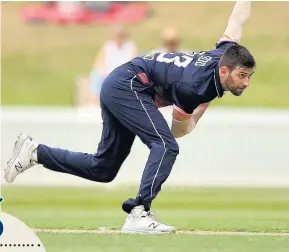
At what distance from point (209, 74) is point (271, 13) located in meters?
24.1

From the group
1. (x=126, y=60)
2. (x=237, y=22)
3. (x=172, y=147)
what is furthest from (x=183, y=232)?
(x=126, y=60)

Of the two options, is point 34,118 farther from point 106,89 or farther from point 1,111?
point 106,89

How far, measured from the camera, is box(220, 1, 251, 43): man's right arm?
11.1m

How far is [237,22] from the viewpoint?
1126 cm

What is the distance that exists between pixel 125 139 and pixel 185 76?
992 millimetres

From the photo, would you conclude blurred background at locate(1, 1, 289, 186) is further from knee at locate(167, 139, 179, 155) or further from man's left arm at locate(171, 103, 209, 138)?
knee at locate(167, 139, 179, 155)

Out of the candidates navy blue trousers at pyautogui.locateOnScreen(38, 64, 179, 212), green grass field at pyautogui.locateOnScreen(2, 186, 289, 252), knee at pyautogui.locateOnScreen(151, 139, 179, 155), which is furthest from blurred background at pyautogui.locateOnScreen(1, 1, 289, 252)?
knee at pyautogui.locateOnScreen(151, 139, 179, 155)

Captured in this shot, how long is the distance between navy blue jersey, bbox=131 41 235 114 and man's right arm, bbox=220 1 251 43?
20 cm

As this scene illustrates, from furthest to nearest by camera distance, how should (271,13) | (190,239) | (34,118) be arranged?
(271,13)
(34,118)
(190,239)

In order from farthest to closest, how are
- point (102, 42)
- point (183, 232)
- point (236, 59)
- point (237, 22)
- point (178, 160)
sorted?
point (102, 42) → point (178, 160) → point (237, 22) → point (183, 232) → point (236, 59)

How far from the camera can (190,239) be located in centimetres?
1013

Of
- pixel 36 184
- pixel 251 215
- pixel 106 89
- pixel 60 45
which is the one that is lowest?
pixel 60 45

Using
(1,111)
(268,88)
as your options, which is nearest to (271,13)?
(268,88)

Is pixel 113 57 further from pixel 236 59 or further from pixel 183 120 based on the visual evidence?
pixel 236 59
